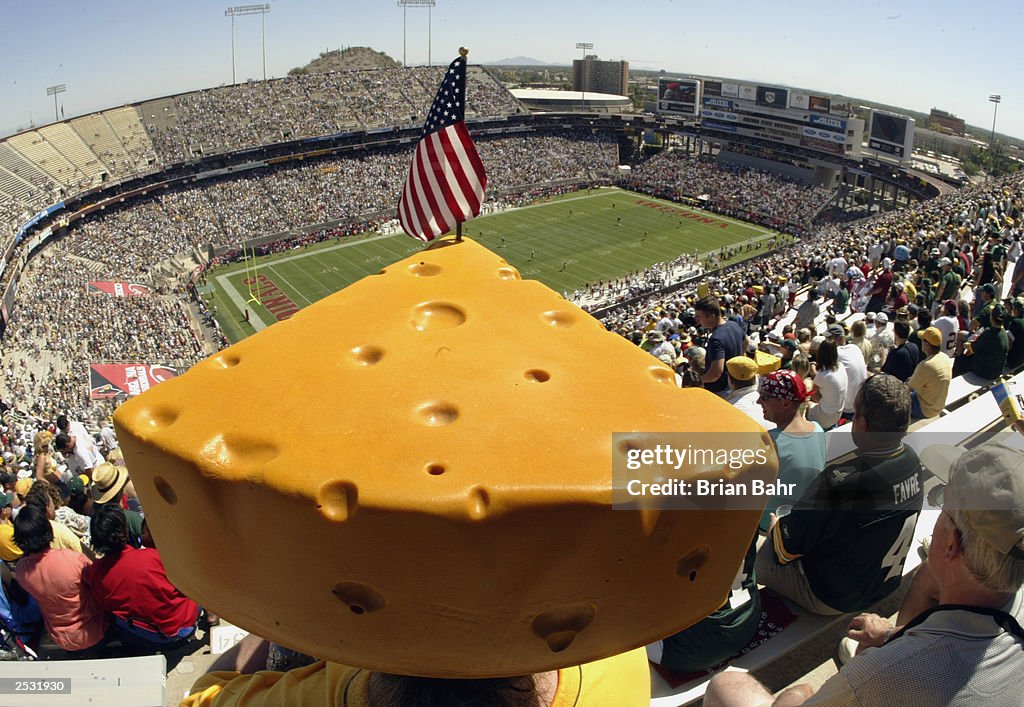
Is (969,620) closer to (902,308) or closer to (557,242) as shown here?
(902,308)

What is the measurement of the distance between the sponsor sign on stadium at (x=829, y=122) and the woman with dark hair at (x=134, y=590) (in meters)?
56.1

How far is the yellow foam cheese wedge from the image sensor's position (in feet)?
6.16

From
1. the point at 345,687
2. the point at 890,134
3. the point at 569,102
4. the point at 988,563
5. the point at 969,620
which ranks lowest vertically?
the point at 345,687

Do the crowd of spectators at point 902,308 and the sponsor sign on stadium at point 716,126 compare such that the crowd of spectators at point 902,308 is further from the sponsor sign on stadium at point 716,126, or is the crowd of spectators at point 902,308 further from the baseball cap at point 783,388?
the sponsor sign on stadium at point 716,126

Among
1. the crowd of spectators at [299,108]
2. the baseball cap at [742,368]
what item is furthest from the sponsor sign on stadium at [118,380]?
the crowd of spectators at [299,108]

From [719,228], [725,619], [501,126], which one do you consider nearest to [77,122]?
[501,126]

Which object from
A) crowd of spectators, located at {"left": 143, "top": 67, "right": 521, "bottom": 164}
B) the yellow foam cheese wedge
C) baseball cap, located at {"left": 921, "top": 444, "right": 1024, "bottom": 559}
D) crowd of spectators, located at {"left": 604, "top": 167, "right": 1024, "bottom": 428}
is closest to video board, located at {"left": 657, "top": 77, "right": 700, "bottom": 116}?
crowd of spectators, located at {"left": 143, "top": 67, "right": 521, "bottom": 164}

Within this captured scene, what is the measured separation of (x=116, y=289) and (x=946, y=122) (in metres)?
99.5

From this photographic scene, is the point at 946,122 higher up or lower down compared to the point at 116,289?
higher up

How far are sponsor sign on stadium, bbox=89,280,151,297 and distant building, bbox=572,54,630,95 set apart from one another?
8599 centimetres

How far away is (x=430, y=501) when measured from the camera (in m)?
1.82

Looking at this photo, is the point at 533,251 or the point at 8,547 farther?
the point at 533,251

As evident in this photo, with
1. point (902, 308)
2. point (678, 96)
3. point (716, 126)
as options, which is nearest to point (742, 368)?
point (902, 308)

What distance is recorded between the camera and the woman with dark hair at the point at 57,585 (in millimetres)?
4270
